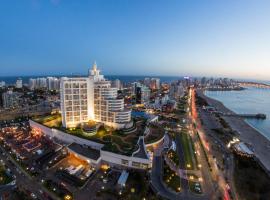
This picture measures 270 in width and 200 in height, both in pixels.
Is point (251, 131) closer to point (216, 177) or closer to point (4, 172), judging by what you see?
point (216, 177)

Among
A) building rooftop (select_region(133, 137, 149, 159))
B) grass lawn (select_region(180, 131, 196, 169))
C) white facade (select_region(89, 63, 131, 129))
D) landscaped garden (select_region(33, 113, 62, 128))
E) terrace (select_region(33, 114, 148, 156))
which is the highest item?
white facade (select_region(89, 63, 131, 129))

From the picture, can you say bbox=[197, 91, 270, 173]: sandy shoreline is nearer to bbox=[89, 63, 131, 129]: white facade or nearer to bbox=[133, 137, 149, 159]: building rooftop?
bbox=[133, 137, 149, 159]: building rooftop

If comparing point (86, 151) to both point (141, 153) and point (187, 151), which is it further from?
point (187, 151)

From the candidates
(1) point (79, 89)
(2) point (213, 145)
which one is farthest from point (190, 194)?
(1) point (79, 89)

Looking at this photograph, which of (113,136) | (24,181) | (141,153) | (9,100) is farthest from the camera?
(9,100)

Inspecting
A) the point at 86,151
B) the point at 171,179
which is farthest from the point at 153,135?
the point at 86,151

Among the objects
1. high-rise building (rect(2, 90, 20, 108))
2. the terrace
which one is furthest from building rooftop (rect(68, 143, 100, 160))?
high-rise building (rect(2, 90, 20, 108))

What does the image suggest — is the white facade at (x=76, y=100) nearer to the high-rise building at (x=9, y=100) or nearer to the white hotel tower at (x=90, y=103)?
the white hotel tower at (x=90, y=103)
